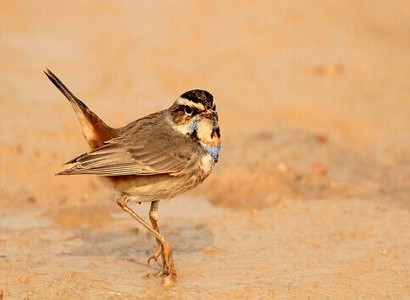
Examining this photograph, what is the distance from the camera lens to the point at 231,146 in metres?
11.7

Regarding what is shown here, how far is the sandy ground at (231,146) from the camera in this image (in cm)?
804

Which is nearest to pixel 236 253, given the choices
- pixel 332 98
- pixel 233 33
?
pixel 332 98

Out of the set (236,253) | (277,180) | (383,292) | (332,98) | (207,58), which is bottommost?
(383,292)

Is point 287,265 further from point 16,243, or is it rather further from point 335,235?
point 16,243

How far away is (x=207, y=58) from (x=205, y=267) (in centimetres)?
665

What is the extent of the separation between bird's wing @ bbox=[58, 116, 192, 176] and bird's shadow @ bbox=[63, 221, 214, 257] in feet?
3.69

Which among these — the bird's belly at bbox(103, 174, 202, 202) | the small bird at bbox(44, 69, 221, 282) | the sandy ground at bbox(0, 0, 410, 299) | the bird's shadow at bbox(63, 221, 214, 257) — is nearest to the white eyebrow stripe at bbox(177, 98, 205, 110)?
the small bird at bbox(44, 69, 221, 282)

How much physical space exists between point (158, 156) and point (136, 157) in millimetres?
187

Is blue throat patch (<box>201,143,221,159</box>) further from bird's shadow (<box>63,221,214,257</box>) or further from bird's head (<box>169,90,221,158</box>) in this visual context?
bird's shadow (<box>63,221,214,257</box>)

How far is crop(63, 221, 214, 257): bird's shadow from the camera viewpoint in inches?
348

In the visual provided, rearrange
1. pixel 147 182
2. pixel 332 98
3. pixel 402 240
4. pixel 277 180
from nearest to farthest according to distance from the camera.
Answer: pixel 147 182 → pixel 402 240 → pixel 277 180 → pixel 332 98

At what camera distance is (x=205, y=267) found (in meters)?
8.30

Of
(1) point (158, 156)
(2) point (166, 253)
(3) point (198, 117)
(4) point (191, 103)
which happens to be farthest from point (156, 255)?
(4) point (191, 103)

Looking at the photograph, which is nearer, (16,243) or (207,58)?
(16,243)
